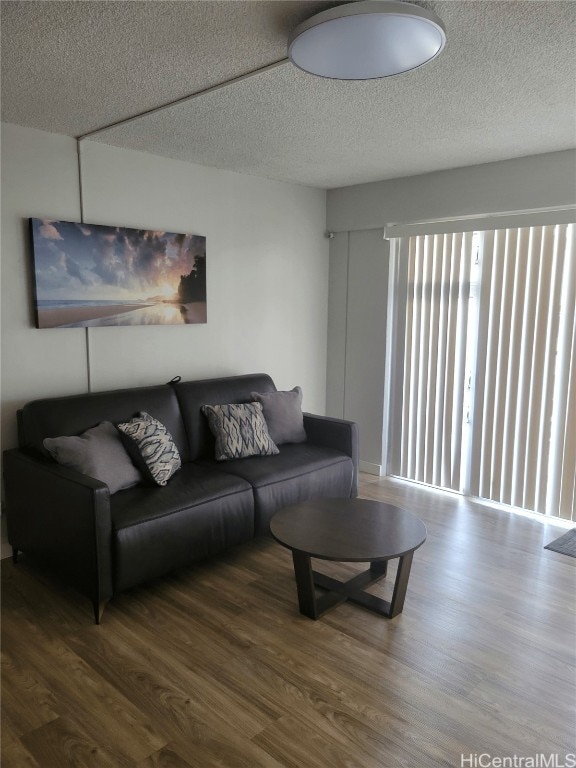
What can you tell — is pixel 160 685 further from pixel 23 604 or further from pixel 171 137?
pixel 171 137

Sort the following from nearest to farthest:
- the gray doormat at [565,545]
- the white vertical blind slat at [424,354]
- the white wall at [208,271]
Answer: the white wall at [208,271]
the gray doormat at [565,545]
the white vertical blind slat at [424,354]

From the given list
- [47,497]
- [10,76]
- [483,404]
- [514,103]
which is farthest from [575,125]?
[47,497]

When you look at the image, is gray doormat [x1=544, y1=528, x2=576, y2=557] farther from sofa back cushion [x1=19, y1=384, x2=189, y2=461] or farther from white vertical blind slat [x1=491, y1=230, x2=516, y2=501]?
sofa back cushion [x1=19, y1=384, x2=189, y2=461]

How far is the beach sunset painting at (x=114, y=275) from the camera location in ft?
10.6

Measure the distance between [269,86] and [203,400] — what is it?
1938 millimetres

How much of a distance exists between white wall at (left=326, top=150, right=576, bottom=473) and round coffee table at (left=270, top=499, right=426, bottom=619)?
75.3 inches

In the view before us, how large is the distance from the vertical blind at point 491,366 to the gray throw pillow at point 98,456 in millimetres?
2401

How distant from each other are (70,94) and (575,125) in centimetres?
256

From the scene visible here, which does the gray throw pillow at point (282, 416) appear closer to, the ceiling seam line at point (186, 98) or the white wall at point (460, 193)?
the white wall at point (460, 193)

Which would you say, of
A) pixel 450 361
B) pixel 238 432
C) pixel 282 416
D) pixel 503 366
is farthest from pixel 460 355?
pixel 238 432

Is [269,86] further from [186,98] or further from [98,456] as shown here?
[98,456]

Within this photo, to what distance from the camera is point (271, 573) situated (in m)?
3.13

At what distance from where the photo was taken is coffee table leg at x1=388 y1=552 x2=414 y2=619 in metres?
2.65

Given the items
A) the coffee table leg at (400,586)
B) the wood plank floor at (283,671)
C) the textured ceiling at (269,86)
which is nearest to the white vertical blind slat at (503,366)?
the textured ceiling at (269,86)
